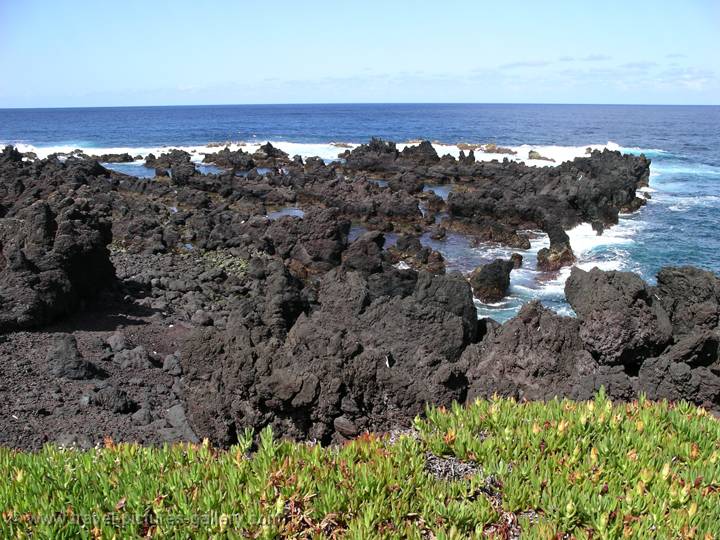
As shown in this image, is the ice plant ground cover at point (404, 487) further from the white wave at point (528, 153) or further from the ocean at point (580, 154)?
the white wave at point (528, 153)

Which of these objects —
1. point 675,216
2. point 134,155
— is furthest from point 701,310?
point 134,155

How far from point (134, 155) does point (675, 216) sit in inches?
2262

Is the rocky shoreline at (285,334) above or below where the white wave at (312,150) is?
below

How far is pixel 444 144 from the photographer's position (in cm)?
8781

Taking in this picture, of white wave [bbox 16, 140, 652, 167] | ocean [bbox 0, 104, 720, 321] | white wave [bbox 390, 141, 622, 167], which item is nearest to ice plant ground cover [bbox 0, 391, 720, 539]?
ocean [bbox 0, 104, 720, 321]

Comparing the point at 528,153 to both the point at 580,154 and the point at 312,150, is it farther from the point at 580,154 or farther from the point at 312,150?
the point at 312,150

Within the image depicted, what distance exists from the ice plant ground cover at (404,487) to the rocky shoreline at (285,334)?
11.2 ft

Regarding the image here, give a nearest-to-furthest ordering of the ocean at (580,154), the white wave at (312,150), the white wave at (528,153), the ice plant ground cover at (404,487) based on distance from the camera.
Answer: the ice plant ground cover at (404,487) < the ocean at (580,154) < the white wave at (528,153) < the white wave at (312,150)

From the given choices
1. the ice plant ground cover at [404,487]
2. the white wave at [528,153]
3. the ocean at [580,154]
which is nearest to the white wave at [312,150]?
the white wave at [528,153]

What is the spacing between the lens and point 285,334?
49.9 feet

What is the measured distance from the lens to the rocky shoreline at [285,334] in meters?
9.96

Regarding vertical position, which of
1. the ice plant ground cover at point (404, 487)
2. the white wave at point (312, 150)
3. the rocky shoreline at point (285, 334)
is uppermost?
the white wave at point (312, 150)

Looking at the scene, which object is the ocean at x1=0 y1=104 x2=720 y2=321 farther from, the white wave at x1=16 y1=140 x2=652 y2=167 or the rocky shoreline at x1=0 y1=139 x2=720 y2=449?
the rocky shoreline at x1=0 y1=139 x2=720 y2=449

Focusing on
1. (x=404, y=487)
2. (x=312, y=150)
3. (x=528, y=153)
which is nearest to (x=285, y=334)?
(x=404, y=487)
